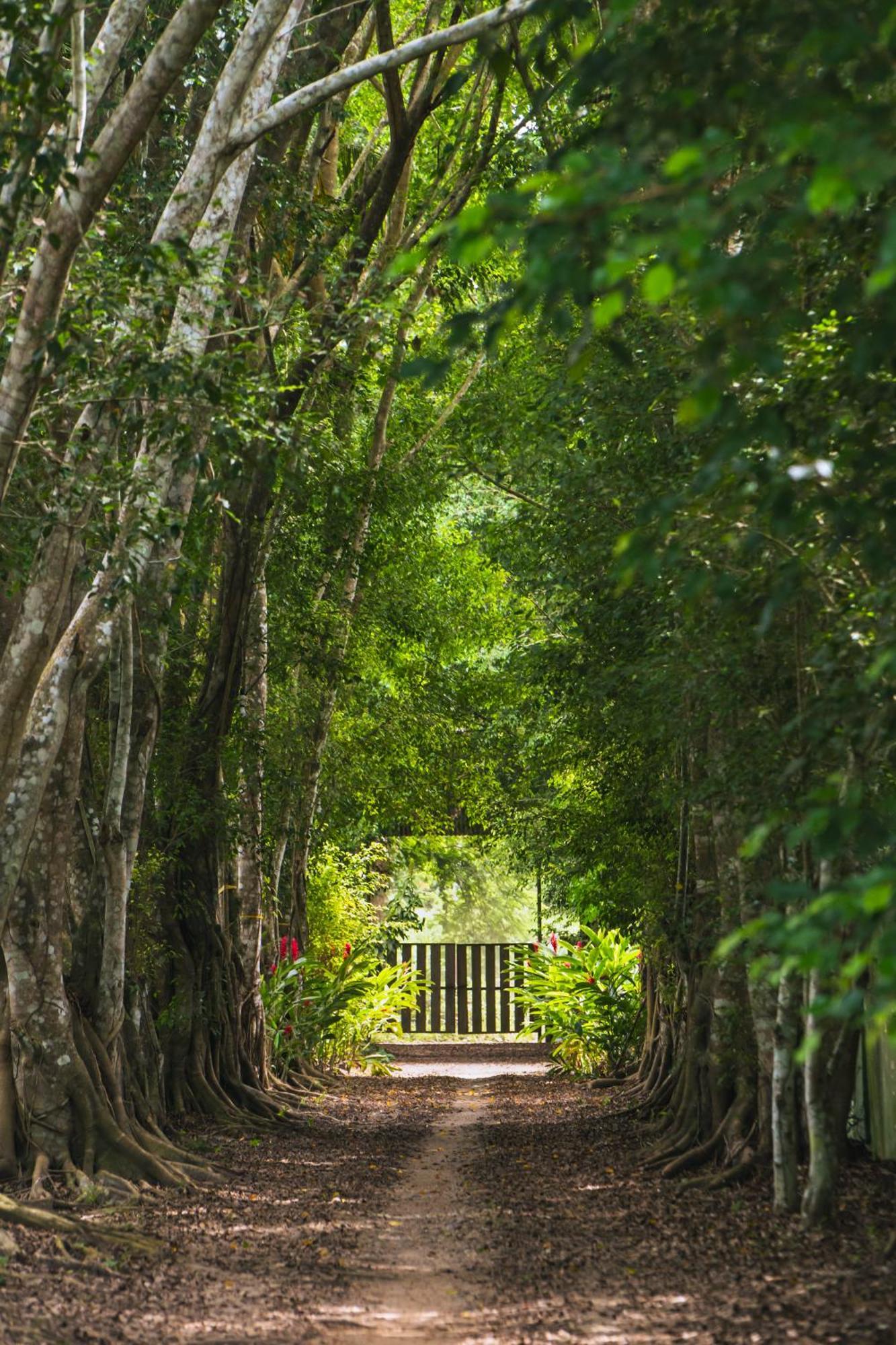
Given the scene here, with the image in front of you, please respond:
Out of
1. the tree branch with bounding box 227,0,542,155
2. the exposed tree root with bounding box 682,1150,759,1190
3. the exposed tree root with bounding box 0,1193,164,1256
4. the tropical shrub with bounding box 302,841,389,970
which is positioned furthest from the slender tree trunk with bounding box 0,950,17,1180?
the tropical shrub with bounding box 302,841,389,970

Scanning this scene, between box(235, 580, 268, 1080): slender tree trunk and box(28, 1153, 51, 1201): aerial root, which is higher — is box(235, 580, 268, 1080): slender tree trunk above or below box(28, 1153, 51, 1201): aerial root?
above

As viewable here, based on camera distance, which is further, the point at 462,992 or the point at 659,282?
the point at 462,992

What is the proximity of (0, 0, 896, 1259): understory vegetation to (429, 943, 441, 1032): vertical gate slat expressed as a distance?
818cm

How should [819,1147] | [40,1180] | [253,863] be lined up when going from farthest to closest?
[253,863]
[40,1180]
[819,1147]

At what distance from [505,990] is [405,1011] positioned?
223cm

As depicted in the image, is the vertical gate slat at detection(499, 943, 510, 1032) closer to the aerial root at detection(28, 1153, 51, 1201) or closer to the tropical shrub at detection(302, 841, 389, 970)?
the tropical shrub at detection(302, 841, 389, 970)

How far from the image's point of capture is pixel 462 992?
2198cm

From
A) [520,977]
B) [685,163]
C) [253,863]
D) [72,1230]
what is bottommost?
[72,1230]

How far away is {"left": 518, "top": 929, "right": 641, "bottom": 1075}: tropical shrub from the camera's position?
45.2 feet

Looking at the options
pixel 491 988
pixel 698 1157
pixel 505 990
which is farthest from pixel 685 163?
pixel 491 988

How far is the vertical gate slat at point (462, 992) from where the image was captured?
2195cm

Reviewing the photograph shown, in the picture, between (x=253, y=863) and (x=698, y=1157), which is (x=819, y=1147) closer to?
(x=698, y=1157)

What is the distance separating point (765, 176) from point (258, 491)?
7682 millimetres

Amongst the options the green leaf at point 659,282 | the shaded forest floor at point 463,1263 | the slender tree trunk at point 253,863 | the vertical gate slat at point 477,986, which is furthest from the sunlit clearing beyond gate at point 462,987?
the green leaf at point 659,282
